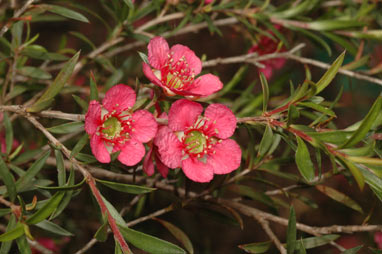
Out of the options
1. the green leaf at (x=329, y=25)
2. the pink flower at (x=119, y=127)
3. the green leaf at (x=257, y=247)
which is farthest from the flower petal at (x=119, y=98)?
the green leaf at (x=329, y=25)

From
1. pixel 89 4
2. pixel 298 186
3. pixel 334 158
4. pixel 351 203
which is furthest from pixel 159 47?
pixel 89 4

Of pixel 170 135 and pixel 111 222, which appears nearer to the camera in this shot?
pixel 111 222

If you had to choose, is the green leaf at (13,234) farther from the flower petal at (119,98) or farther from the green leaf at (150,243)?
the flower petal at (119,98)

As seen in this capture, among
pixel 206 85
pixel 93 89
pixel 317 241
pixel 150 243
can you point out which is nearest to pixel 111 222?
pixel 150 243

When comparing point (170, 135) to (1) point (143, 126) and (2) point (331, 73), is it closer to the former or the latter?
(1) point (143, 126)

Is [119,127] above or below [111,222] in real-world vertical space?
above

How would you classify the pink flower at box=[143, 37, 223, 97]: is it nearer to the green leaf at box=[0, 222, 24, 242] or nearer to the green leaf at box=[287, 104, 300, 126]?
the green leaf at box=[287, 104, 300, 126]

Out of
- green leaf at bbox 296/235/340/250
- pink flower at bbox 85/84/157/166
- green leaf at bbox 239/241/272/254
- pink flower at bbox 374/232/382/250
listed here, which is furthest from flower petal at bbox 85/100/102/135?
pink flower at bbox 374/232/382/250

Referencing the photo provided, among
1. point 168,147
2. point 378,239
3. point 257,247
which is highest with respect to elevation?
point 168,147
